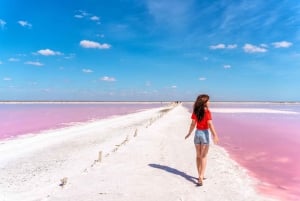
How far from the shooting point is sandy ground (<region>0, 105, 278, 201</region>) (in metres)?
7.07

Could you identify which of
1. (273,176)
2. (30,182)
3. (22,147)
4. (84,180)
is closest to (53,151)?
(22,147)

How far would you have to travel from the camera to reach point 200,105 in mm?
7461

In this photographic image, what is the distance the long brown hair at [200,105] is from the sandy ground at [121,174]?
1.84 metres

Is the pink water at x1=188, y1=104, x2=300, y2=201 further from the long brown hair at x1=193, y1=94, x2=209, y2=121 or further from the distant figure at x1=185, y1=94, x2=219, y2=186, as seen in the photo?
the long brown hair at x1=193, y1=94, x2=209, y2=121

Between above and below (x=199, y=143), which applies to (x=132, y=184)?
below

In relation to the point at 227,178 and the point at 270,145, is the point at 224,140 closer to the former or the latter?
the point at 270,145

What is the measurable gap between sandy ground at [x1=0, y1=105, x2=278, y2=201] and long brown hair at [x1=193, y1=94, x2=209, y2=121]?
1.84m

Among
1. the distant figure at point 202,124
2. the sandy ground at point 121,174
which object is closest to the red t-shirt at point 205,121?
the distant figure at point 202,124

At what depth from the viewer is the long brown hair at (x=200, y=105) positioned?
7.44 meters

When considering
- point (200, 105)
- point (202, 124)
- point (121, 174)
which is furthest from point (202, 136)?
point (121, 174)

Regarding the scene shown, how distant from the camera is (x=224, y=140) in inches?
698

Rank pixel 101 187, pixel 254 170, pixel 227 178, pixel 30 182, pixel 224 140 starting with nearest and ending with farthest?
pixel 101 187 → pixel 227 178 → pixel 30 182 → pixel 254 170 → pixel 224 140

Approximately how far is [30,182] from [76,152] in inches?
182

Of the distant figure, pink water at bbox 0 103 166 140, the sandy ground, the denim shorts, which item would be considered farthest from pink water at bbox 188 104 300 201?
pink water at bbox 0 103 166 140
